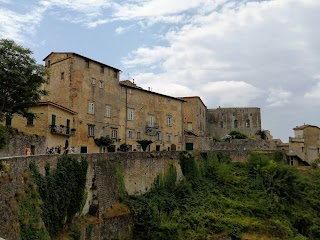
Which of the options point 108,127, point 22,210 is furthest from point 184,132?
point 22,210

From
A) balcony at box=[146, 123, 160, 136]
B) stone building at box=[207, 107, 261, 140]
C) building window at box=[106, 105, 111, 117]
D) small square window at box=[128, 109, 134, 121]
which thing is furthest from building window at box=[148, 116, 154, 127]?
stone building at box=[207, 107, 261, 140]

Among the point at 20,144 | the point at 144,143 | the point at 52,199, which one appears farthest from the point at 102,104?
the point at 52,199

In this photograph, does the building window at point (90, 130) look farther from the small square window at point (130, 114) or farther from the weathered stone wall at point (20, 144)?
the weathered stone wall at point (20, 144)

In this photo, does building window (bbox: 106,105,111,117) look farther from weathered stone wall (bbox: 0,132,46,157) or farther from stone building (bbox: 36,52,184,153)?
weathered stone wall (bbox: 0,132,46,157)

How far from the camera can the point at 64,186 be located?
788 inches

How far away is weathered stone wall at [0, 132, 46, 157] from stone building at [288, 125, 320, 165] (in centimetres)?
3322

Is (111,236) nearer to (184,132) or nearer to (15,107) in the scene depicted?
(15,107)

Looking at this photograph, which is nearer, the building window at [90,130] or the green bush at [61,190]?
the green bush at [61,190]

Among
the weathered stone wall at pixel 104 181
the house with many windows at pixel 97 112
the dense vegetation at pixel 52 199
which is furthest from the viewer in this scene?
the house with many windows at pixel 97 112

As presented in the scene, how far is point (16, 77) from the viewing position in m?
26.5

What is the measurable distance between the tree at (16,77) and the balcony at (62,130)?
5.93 metres

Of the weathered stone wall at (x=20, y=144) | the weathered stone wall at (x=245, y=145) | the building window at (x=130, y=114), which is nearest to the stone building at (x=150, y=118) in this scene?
the building window at (x=130, y=114)

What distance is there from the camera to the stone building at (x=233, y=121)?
7806 centimetres

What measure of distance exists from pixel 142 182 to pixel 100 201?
6.31 metres
